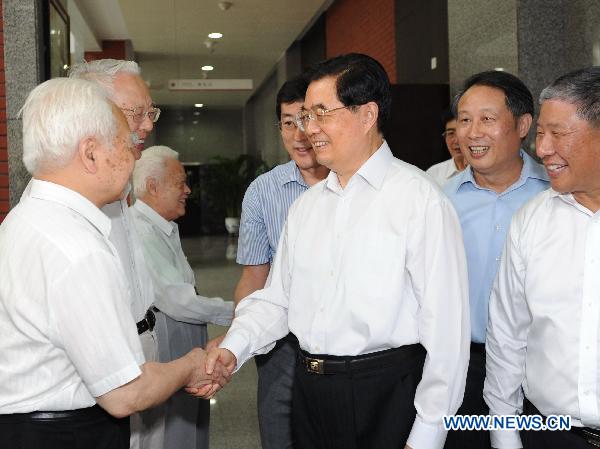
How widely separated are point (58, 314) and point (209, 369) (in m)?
0.76

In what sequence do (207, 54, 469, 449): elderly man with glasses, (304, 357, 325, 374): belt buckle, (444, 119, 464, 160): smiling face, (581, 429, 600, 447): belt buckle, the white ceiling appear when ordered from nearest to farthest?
1. (581, 429, 600, 447): belt buckle
2. (207, 54, 469, 449): elderly man with glasses
3. (304, 357, 325, 374): belt buckle
4. (444, 119, 464, 160): smiling face
5. the white ceiling

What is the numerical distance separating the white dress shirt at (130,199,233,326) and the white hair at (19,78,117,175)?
1.36m

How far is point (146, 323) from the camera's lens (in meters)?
2.47

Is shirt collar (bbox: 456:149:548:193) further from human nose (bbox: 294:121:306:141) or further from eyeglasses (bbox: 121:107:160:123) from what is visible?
eyeglasses (bbox: 121:107:160:123)

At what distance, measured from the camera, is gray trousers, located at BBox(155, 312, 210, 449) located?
3238 millimetres

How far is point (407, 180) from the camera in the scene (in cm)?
210

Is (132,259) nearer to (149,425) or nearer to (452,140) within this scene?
(149,425)

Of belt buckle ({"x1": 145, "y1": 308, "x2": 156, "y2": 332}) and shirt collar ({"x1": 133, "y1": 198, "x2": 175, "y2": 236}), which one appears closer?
belt buckle ({"x1": 145, "y1": 308, "x2": 156, "y2": 332})

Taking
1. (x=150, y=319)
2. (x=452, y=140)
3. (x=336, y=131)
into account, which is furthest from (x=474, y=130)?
(x=452, y=140)

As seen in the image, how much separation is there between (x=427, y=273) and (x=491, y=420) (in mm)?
593

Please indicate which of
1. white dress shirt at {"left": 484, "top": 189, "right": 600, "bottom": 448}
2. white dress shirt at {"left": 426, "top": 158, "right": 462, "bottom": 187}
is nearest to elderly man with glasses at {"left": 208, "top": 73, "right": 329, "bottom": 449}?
white dress shirt at {"left": 484, "top": 189, "right": 600, "bottom": 448}

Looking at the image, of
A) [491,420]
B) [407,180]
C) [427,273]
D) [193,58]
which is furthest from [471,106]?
[193,58]

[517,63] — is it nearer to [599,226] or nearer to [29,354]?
[599,226]

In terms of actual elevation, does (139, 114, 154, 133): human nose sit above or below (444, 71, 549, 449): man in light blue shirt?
above
